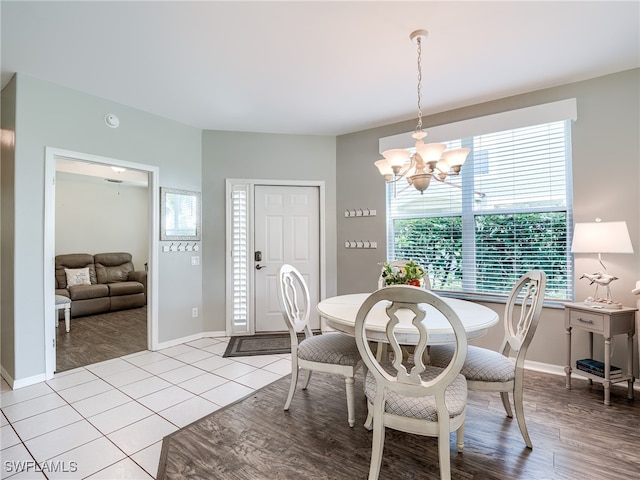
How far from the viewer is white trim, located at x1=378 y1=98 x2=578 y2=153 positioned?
Answer: 2764 millimetres

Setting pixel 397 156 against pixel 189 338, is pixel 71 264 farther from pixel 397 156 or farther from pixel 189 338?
pixel 397 156

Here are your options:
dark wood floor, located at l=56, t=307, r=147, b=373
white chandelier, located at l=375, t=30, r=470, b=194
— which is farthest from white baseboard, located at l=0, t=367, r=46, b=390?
white chandelier, located at l=375, t=30, r=470, b=194

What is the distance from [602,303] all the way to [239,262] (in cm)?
363

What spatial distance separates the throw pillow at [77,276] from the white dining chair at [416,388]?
573cm

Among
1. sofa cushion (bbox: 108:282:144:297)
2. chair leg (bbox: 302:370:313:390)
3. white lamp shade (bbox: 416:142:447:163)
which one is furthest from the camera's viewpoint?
sofa cushion (bbox: 108:282:144:297)

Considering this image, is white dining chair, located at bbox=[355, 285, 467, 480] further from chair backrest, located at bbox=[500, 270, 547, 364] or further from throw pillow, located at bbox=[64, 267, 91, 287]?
throw pillow, located at bbox=[64, 267, 91, 287]

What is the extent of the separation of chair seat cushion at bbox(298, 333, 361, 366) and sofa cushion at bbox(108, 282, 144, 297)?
4.64 meters

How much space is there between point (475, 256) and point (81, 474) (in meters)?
3.46

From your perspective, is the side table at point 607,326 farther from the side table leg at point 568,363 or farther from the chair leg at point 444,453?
the chair leg at point 444,453

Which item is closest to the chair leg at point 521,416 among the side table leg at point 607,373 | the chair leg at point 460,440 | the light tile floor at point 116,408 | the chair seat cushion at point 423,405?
the chair leg at point 460,440

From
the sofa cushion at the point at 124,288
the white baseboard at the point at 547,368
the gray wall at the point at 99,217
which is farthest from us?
the gray wall at the point at 99,217

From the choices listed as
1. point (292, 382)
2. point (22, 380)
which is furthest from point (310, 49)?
point (22, 380)

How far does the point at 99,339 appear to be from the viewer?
3.85 m

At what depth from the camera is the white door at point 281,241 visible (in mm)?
4051
